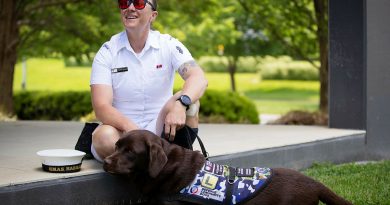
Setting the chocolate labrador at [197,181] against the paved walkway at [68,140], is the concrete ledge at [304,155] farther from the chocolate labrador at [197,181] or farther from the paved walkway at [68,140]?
the chocolate labrador at [197,181]

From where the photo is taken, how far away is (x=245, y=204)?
388 cm

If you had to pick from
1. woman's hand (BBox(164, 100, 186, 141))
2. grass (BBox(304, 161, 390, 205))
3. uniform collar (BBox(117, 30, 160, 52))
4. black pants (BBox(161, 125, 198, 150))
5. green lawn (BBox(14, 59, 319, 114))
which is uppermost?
uniform collar (BBox(117, 30, 160, 52))

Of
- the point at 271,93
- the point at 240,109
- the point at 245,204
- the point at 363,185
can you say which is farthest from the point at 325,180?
the point at 271,93

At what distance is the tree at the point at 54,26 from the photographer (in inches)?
488

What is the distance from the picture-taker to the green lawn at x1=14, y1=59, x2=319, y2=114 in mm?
29578

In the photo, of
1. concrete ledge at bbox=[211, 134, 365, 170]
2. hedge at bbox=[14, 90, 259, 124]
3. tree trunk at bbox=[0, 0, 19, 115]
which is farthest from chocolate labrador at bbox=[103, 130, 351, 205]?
tree trunk at bbox=[0, 0, 19, 115]

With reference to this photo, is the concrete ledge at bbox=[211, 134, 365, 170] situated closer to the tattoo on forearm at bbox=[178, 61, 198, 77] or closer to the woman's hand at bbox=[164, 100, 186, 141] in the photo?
the tattoo on forearm at bbox=[178, 61, 198, 77]

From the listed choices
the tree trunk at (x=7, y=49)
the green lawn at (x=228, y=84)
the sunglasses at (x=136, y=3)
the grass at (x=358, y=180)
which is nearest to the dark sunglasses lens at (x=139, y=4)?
the sunglasses at (x=136, y=3)

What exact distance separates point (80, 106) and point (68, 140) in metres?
7.29

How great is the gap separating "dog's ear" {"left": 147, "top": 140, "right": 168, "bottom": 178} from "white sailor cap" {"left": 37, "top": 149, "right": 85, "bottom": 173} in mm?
669

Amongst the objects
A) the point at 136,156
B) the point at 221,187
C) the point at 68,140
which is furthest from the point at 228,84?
the point at 136,156

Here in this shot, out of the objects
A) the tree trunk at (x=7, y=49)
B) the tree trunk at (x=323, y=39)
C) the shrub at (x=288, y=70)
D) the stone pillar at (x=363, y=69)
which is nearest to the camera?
the stone pillar at (x=363, y=69)

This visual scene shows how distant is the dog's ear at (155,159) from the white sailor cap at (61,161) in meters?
0.67

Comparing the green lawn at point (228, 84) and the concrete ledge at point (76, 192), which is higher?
the concrete ledge at point (76, 192)
